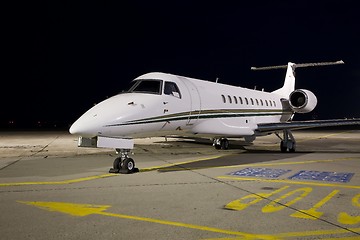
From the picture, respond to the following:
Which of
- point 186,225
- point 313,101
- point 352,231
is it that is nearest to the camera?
point 352,231

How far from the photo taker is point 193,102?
11.4m

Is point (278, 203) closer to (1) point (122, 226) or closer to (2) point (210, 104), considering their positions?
(1) point (122, 226)

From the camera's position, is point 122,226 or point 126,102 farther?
point 126,102

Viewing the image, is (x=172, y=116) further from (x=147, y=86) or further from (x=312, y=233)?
(x=312, y=233)

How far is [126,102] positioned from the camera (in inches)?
354

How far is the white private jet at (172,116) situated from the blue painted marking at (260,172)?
240 centimetres

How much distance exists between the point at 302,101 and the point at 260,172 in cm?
1021

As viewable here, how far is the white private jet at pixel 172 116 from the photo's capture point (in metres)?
8.47

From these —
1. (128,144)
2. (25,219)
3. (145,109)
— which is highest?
(145,109)

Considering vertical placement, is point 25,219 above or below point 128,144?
below

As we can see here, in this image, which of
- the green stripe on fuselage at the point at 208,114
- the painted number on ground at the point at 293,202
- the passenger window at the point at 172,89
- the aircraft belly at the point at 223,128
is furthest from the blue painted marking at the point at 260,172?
the passenger window at the point at 172,89

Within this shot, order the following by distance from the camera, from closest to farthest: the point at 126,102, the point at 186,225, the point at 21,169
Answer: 1. the point at 186,225
2. the point at 126,102
3. the point at 21,169

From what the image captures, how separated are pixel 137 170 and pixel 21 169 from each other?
3.24 meters

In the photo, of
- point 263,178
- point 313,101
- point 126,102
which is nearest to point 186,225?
point 263,178
